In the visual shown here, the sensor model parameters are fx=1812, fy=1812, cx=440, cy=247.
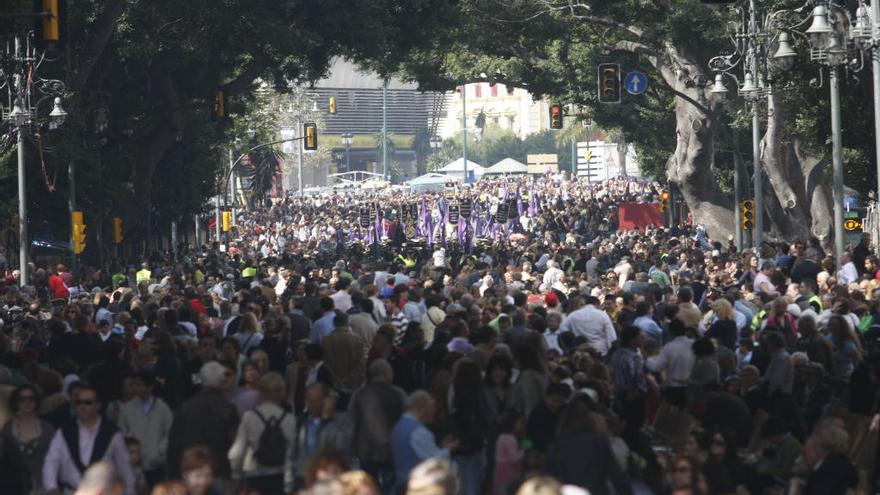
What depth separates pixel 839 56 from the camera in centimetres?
2773

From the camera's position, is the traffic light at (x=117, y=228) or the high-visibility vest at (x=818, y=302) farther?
the traffic light at (x=117, y=228)

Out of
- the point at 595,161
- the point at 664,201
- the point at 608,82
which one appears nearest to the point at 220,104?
the point at 608,82

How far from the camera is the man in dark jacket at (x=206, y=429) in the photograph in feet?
37.2

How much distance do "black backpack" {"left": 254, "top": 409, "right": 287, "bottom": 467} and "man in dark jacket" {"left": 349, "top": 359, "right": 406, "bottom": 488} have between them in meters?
1.21

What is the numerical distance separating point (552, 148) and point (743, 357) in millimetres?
152051

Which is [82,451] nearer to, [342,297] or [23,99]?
[342,297]

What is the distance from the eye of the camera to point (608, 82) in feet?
134

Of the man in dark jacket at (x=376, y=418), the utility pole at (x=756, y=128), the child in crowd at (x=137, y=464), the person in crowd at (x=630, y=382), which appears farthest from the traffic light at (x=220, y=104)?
the child in crowd at (x=137, y=464)

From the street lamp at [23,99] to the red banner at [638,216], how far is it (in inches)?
1009

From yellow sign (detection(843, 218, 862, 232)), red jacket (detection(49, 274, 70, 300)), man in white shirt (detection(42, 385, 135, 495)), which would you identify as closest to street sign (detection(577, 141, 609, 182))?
yellow sign (detection(843, 218, 862, 232))

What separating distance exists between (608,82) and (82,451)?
101 ft

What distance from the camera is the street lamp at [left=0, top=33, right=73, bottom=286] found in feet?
118

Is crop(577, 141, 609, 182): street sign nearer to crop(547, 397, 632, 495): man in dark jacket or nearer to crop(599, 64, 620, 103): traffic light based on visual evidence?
crop(599, 64, 620, 103): traffic light

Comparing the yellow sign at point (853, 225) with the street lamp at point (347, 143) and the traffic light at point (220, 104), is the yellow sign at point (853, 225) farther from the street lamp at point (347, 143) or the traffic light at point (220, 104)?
the street lamp at point (347, 143)
